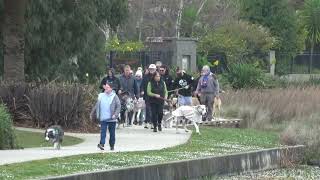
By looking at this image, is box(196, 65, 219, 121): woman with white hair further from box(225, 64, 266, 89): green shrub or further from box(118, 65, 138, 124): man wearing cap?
box(225, 64, 266, 89): green shrub

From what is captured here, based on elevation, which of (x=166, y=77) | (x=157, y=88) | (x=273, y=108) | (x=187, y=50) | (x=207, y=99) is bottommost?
(x=273, y=108)

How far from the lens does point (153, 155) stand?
16812 mm

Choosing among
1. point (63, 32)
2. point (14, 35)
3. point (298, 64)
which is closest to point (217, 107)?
point (63, 32)

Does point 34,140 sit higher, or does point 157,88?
point 157,88

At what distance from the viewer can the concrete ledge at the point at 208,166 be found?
1402 centimetres

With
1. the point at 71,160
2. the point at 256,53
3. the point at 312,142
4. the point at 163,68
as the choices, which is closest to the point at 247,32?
the point at 256,53

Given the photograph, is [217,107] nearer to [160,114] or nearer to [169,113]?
[169,113]

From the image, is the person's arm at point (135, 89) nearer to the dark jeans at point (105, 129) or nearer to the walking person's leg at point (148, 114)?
the walking person's leg at point (148, 114)

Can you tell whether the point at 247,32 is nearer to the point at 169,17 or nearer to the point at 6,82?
the point at 169,17

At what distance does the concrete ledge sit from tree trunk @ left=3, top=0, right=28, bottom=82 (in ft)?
32.1

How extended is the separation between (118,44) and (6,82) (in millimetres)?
21987

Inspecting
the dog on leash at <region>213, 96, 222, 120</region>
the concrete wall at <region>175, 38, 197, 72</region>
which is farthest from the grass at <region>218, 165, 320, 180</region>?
the concrete wall at <region>175, 38, 197, 72</region>

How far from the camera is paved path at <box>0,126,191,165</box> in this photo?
53.3ft

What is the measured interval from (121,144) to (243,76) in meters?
21.5
